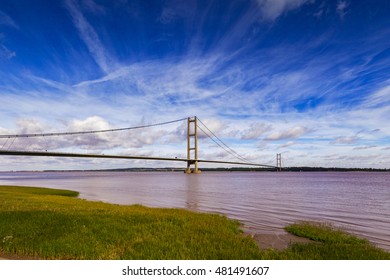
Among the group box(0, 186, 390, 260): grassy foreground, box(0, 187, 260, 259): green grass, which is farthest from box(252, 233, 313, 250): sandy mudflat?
box(0, 187, 260, 259): green grass

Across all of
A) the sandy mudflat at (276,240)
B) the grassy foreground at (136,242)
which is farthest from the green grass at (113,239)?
the sandy mudflat at (276,240)

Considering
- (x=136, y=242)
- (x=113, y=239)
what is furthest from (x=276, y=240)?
(x=113, y=239)

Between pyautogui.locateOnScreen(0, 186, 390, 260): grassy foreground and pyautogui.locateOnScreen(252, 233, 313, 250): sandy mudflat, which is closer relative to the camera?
pyautogui.locateOnScreen(0, 186, 390, 260): grassy foreground

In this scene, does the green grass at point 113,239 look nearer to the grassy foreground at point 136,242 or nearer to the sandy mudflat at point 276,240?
the grassy foreground at point 136,242

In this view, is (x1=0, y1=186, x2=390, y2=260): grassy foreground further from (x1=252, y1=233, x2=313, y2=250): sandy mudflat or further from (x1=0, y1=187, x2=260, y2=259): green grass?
(x1=252, y1=233, x2=313, y2=250): sandy mudflat

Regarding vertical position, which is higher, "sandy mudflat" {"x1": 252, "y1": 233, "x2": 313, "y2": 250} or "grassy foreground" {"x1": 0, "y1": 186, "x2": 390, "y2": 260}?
"grassy foreground" {"x1": 0, "y1": 186, "x2": 390, "y2": 260}

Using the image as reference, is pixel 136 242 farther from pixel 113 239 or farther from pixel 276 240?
pixel 276 240

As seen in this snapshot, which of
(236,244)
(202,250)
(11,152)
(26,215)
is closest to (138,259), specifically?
(202,250)

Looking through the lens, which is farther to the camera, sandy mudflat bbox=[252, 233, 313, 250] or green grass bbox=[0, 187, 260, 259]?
sandy mudflat bbox=[252, 233, 313, 250]

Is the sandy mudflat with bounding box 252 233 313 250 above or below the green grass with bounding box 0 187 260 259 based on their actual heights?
below

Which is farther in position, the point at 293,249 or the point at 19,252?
the point at 293,249

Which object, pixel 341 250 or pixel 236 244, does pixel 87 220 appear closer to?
pixel 236 244
